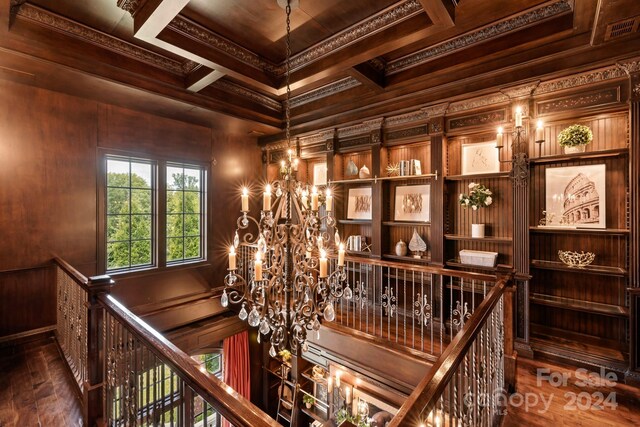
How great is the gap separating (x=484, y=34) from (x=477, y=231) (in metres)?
2.28

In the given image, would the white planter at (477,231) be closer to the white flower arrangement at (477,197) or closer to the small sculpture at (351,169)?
the white flower arrangement at (477,197)

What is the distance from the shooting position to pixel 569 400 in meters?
2.56

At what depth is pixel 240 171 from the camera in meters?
5.85

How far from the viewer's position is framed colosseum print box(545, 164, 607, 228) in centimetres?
312

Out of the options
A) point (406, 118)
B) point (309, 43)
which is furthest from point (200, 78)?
point (406, 118)

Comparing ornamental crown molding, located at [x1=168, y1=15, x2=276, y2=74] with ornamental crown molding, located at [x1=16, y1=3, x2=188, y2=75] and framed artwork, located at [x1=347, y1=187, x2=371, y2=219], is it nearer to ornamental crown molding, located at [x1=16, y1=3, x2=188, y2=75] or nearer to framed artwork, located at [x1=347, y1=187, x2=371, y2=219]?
ornamental crown molding, located at [x1=16, y1=3, x2=188, y2=75]

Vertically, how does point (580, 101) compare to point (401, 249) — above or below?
above

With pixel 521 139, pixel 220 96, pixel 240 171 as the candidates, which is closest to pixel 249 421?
pixel 521 139

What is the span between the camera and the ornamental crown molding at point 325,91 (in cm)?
450

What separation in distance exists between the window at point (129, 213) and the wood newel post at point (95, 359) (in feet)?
8.27

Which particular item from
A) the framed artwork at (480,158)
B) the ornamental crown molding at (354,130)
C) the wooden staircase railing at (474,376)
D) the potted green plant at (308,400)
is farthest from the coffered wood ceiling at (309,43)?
the potted green plant at (308,400)

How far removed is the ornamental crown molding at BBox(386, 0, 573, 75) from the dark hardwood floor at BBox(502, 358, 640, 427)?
358cm

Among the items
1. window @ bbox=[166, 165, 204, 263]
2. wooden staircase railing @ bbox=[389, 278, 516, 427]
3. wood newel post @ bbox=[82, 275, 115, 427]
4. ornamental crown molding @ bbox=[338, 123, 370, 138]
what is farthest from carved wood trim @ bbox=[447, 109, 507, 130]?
window @ bbox=[166, 165, 204, 263]

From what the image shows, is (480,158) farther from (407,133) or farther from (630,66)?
(630,66)
